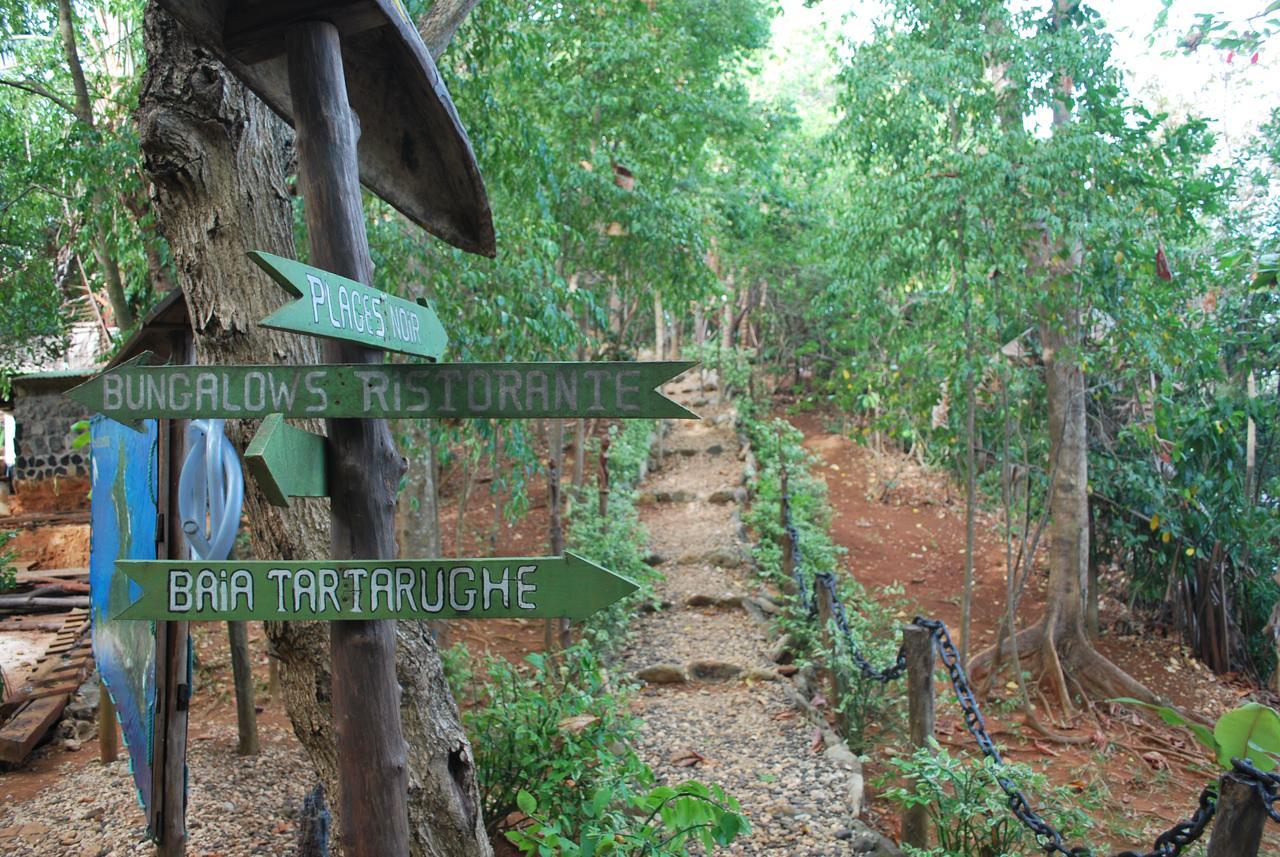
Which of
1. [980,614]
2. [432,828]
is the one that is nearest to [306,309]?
[432,828]

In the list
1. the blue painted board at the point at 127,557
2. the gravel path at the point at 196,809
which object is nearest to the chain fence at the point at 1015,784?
the gravel path at the point at 196,809

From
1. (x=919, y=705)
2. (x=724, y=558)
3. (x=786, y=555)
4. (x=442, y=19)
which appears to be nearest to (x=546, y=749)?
(x=919, y=705)

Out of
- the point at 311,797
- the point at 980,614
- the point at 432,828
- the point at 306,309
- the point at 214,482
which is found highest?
the point at 306,309

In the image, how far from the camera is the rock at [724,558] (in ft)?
34.3

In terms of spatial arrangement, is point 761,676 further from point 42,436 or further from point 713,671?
point 42,436

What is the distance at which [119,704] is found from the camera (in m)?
4.31

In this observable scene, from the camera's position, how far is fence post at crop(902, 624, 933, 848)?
4418 mm

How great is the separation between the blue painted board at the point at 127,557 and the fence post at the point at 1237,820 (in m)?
3.76

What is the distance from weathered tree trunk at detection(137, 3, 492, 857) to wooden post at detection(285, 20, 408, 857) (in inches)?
48.7

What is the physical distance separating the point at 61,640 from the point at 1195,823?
796 cm

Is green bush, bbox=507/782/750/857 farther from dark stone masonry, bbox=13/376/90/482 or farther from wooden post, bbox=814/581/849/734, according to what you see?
dark stone masonry, bbox=13/376/90/482

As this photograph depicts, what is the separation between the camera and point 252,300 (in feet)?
11.7

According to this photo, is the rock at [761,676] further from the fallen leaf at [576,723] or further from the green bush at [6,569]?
the green bush at [6,569]

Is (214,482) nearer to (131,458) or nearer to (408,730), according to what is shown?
(408,730)
